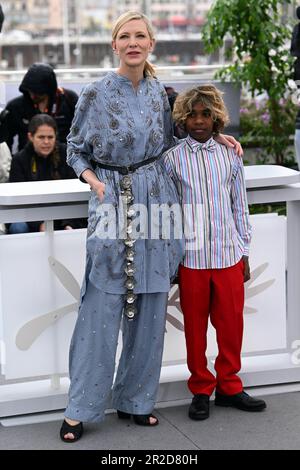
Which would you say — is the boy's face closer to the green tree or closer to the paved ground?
the paved ground

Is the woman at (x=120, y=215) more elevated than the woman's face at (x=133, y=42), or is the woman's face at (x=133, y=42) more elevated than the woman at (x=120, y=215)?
the woman's face at (x=133, y=42)

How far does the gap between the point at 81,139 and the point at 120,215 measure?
0.34 m

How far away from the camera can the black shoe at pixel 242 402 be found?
3822mm

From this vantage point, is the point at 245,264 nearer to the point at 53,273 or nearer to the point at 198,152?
the point at 198,152

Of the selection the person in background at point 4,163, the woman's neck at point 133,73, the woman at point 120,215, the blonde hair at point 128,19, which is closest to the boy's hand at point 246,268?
the woman at point 120,215

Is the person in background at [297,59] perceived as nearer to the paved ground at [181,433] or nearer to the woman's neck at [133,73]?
the paved ground at [181,433]

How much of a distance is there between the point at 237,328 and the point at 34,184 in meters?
1.06

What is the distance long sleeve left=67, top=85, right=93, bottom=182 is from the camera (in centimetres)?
349

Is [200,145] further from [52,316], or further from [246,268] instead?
[52,316]

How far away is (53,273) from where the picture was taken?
3.74 m

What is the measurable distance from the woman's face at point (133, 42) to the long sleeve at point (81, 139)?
19cm

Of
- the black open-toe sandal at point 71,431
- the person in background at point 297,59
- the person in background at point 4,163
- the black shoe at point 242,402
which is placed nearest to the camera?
the black open-toe sandal at point 71,431

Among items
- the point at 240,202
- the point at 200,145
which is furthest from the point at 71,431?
the point at 200,145
